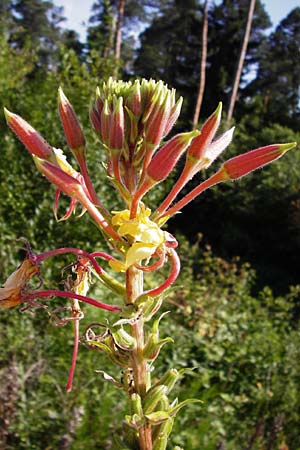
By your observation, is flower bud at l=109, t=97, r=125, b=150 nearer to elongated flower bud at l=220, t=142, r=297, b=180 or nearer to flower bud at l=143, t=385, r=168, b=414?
elongated flower bud at l=220, t=142, r=297, b=180

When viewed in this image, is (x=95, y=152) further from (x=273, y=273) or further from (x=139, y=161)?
(x=273, y=273)

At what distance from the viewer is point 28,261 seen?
0.92 metres

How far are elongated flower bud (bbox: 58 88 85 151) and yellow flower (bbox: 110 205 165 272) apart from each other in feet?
0.68

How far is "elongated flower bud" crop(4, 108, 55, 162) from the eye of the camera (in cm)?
90

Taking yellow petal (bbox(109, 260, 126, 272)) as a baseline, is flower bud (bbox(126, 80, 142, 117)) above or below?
above

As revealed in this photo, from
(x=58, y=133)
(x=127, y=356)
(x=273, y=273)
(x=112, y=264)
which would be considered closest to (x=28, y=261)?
(x=112, y=264)

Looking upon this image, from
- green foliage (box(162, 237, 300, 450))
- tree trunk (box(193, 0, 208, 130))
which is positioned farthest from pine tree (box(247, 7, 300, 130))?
green foliage (box(162, 237, 300, 450))

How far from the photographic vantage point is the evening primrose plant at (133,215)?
88 cm

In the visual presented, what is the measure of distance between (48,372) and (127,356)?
2.01 m

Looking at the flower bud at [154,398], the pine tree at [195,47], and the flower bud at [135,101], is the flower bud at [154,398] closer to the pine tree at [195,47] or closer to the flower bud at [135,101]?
the flower bud at [135,101]

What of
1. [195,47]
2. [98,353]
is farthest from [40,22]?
[98,353]

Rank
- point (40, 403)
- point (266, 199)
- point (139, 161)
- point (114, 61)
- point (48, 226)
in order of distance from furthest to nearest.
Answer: point (266, 199) < point (114, 61) < point (48, 226) < point (40, 403) < point (139, 161)

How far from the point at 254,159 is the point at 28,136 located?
1.43 feet

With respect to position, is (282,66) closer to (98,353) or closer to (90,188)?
(98,353)
